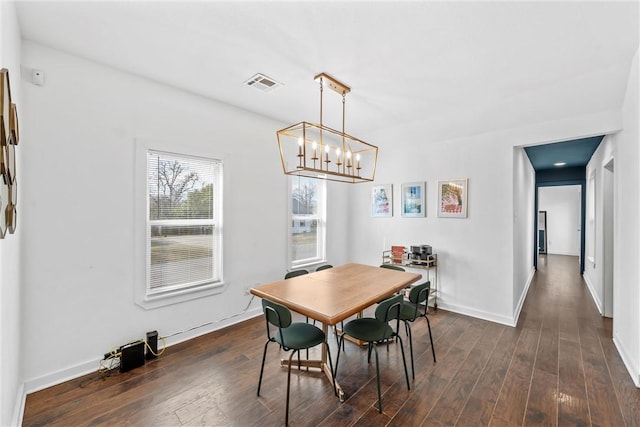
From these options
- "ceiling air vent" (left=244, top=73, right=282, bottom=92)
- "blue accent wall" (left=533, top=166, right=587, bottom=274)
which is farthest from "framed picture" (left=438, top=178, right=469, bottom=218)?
"blue accent wall" (left=533, top=166, right=587, bottom=274)

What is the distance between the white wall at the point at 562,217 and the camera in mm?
9149

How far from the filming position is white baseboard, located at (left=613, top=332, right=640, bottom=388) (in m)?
2.27

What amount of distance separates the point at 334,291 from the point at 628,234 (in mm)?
2878

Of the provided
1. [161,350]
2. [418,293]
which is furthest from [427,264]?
[161,350]

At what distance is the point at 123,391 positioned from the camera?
2197 mm

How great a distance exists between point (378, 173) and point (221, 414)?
4.08m

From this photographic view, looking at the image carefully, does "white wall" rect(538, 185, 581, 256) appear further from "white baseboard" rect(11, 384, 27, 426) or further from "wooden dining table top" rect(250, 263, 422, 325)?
"white baseboard" rect(11, 384, 27, 426)

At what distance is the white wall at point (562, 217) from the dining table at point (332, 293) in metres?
9.79

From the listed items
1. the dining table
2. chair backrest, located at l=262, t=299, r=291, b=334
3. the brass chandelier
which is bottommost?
chair backrest, located at l=262, t=299, r=291, b=334

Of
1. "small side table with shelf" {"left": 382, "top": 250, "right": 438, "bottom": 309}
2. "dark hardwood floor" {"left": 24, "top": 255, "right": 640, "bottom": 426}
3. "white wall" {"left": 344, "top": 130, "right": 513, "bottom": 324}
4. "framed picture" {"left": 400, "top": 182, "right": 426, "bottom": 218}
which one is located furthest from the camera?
"framed picture" {"left": 400, "top": 182, "right": 426, "bottom": 218}

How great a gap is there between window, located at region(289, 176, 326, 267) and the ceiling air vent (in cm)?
152

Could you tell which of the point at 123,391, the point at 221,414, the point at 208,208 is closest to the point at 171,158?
the point at 208,208

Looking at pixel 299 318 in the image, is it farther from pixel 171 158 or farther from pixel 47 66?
pixel 47 66

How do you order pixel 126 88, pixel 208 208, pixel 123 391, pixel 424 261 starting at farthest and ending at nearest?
1. pixel 424 261
2. pixel 208 208
3. pixel 126 88
4. pixel 123 391
